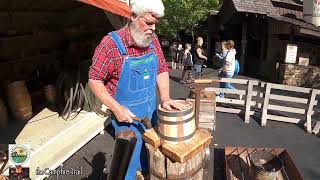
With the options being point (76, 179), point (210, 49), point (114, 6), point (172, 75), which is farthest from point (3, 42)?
point (210, 49)

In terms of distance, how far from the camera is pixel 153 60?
3.54 m

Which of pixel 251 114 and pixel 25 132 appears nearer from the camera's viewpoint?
pixel 25 132

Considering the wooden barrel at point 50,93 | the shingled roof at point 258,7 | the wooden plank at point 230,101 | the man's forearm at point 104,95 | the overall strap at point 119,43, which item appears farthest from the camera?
the shingled roof at point 258,7

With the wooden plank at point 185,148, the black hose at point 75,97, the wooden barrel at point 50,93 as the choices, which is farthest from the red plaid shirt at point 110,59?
the wooden barrel at point 50,93

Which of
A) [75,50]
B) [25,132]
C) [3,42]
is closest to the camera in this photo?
[25,132]

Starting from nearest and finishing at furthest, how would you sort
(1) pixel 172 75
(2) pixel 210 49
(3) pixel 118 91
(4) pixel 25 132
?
Result: (3) pixel 118 91, (4) pixel 25 132, (1) pixel 172 75, (2) pixel 210 49

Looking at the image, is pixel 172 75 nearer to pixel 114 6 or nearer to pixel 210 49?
pixel 210 49

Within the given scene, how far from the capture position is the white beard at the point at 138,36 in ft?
10.7

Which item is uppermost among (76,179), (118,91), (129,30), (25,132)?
(129,30)

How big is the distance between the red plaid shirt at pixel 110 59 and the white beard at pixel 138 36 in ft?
0.17

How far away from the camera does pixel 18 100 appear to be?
7.34 meters

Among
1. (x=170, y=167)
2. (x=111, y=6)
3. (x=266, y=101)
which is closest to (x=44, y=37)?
(x=111, y=6)

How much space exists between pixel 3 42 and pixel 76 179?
3.75m

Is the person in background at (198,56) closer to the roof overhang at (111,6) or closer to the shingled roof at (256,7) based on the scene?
the shingled roof at (256,7)
